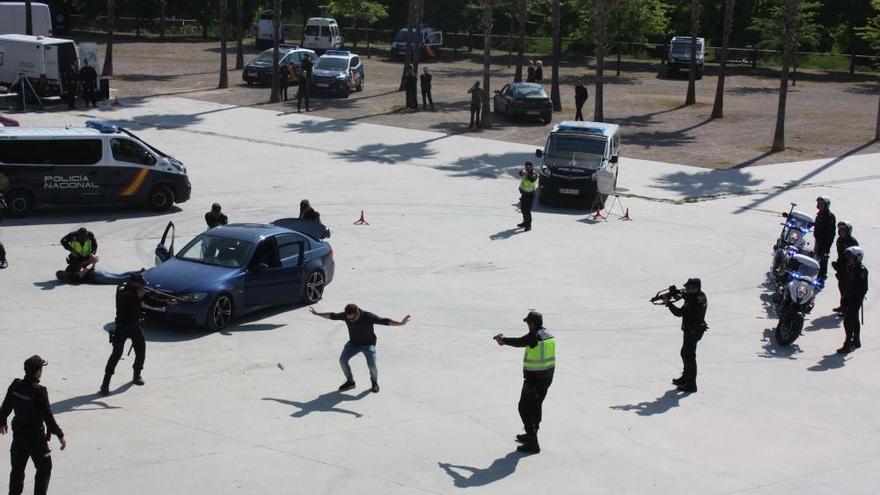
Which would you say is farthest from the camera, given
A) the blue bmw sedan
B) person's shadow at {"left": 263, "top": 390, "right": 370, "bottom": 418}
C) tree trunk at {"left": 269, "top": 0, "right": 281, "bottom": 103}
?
tree trunk at {"left": 269, "top": 0, "right": 281, "bottom": 103}

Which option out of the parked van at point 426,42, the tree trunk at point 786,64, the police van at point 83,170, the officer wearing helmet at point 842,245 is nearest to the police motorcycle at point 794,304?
the officer wearing helmet at point 842,245

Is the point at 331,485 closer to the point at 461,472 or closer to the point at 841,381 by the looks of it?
the point at 461,472

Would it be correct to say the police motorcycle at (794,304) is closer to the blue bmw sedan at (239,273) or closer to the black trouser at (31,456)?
the blue bmw sedan at (239,273)

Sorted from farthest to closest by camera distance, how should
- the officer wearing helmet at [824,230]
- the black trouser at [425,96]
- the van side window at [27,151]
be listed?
the black trouser at [425,96], the van side window at [27,151], the officer wearing helmet at [824,230]

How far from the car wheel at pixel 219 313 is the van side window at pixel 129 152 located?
960cm

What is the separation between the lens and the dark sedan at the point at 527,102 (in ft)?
138

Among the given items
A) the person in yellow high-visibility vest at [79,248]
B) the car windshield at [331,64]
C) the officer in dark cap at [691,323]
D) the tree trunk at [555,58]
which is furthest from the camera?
the car windshield at [331,64]

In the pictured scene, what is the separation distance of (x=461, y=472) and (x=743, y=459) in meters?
3.16

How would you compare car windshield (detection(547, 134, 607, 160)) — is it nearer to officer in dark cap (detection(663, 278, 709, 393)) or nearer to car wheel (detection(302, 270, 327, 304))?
car wheel (detection(302, 270, 327, 304))

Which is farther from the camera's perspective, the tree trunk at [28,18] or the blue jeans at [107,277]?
the tree trunk at [28,18]

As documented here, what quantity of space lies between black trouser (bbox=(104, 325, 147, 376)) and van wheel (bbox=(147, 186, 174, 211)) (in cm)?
1213

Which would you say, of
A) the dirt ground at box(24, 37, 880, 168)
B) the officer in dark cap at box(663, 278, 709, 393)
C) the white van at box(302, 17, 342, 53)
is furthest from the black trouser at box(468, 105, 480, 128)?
the officer in dark cap at box(663, 278, 709, 393)

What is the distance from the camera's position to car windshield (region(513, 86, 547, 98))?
139 feet

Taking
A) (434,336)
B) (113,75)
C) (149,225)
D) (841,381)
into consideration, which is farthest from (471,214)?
(113,75)
